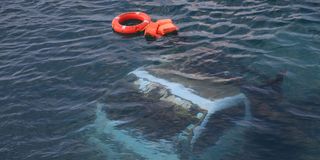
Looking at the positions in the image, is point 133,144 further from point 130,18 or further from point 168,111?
point 130,18

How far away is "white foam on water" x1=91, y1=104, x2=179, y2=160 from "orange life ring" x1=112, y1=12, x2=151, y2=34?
4.30 m

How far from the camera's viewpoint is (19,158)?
27.3 feet

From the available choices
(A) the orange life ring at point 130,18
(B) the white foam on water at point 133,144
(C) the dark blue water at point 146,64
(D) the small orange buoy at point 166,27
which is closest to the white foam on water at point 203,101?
(C) the dark blue water at point 146,64

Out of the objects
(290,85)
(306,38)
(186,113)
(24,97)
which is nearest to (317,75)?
(290,85)

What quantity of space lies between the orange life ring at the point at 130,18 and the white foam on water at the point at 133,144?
4301 millimetres

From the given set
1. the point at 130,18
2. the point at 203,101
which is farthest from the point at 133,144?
the point at 130,18

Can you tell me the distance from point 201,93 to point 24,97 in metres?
4.59

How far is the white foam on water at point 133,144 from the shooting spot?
8008 mm

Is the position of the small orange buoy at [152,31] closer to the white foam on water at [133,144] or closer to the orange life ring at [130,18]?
the orange life ring at [130,18]

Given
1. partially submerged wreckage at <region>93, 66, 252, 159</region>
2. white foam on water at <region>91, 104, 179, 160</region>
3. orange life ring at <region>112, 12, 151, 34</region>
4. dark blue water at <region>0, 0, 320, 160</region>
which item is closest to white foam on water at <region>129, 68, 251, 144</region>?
partially submerged wreckage at <region>93, 66, 252, 159</region>

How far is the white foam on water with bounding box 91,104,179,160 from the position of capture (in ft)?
26.3

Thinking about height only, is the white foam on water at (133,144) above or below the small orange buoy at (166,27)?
below

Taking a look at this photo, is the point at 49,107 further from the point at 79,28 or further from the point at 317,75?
the point at 317,75

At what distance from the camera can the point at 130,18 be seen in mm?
13500
